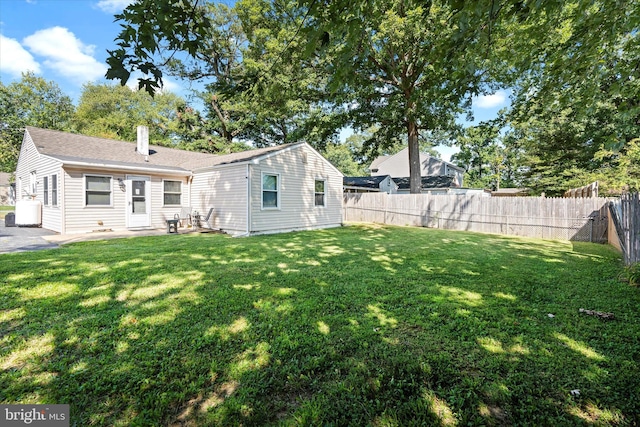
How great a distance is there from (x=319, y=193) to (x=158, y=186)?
6.41 metres

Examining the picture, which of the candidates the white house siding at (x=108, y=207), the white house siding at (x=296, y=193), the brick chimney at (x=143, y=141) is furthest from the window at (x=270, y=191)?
the brick chimney at (x=143, y=141)

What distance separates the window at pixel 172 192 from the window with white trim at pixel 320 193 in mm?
5620

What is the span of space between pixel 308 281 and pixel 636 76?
511 cm

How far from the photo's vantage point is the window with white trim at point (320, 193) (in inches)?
502

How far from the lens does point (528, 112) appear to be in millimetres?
4484

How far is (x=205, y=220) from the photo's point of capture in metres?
11.5

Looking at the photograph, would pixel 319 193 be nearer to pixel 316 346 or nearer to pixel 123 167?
pixel 123 167

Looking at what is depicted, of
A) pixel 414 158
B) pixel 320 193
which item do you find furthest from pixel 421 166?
pixel 320 193

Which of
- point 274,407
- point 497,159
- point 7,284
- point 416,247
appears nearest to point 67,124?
point 7,284

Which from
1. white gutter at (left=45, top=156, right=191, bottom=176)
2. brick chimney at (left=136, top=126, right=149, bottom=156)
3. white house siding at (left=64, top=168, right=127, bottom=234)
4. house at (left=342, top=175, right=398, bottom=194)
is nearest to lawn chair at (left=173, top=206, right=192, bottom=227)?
white gutter at (left=45, top=156, right=191, bottom=176)

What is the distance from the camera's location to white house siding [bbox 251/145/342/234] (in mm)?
10188

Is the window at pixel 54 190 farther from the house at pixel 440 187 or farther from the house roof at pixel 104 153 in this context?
the house at pixel 440 187

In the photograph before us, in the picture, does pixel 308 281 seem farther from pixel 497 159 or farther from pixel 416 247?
pixel 497 159

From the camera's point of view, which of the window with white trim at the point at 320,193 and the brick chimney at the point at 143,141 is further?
the window with white trim at the point at 320,193
